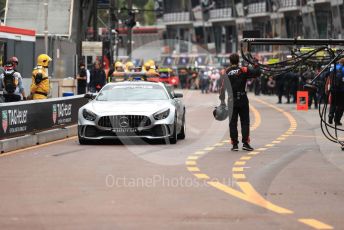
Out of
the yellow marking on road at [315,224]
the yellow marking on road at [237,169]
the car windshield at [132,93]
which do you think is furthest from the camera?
the car windshield at [132,93]

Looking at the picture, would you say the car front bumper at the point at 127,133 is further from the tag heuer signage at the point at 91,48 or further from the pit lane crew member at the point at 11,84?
the tag heuer signage at the point at 91,48

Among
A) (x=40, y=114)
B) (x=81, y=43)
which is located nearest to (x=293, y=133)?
(x=40, y=114)

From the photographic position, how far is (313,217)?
10156 mm

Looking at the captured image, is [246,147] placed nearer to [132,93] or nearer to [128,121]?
[128,121]

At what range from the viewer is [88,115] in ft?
66.6

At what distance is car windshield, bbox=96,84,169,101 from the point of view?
846 inches

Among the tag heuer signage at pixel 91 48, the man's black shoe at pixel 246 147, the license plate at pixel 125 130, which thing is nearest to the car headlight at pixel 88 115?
the license plate at pixel 125 130

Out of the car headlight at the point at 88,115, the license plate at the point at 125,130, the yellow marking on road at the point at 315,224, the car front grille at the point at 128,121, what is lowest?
the yellow marking on road at the point at 315,224

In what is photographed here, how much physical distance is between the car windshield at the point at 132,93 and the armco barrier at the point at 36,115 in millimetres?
1256

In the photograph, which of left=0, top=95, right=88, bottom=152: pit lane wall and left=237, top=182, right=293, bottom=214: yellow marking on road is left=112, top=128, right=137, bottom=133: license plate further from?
left=237, top=182, right=293, bottom=214: yellow marking on road

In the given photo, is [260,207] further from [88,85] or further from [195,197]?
[88,85]

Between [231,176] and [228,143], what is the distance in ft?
23.1

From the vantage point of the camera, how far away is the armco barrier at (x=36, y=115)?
19.2 metres

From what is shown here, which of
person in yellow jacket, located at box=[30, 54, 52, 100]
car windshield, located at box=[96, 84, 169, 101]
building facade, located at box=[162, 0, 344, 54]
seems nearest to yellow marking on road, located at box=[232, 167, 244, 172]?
car windshield, located at box=[96, 84, 169, 101]
